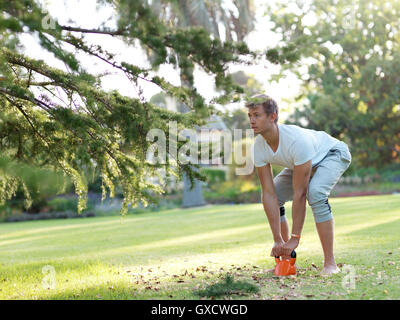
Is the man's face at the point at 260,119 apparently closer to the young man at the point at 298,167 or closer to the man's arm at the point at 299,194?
the young man at the point at 298,167

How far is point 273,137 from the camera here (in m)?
4.93

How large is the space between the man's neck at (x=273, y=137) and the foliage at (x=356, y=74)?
23.9 meters

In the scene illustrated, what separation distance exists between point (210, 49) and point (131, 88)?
1.11 metres

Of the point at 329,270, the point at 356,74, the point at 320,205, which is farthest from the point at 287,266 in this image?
the point at 356,74

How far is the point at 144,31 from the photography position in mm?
3283

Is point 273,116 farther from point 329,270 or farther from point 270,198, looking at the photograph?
point 329,270

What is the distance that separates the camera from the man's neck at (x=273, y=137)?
4.89 metres

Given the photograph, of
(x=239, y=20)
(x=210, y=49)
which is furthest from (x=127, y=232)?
(x=239, y=20)

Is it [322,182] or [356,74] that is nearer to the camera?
[322,182]

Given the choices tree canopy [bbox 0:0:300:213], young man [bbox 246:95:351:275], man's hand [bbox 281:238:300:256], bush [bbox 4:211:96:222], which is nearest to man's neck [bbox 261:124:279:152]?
young man [bbox 246:95:351:275]

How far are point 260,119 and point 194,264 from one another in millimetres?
2319

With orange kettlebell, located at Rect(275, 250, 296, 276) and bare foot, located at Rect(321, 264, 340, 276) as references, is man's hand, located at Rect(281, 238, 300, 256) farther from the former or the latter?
bare foot, located at Rect(321, 264, 340, 276)

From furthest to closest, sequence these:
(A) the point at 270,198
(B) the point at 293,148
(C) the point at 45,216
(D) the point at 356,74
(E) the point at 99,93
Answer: (D) the point at 356,74 → (C) the point at 45,216 → (A) the point at 270,198 → (B) the point at 293,148 → (E) the point at 99,93

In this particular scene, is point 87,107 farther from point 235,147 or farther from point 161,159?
point 235,147
